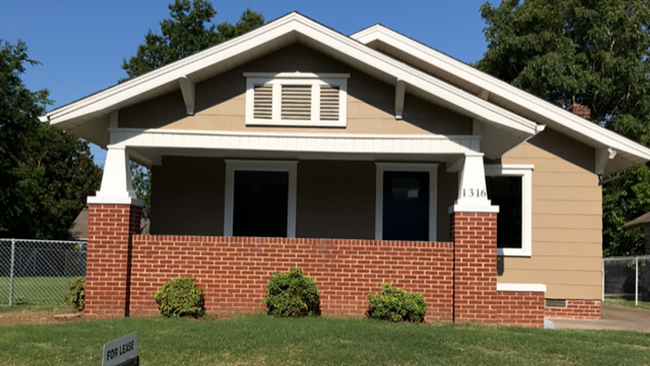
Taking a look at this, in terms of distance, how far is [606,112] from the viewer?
30453mm

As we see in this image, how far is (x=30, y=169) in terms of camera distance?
4003 cm

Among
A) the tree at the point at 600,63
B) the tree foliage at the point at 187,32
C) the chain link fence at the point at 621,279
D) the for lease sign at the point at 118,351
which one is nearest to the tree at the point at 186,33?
the tree foliage at the point at 187,32

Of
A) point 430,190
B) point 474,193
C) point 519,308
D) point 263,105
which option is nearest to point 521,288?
point 519,308

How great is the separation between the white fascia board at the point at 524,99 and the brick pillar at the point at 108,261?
639 cm

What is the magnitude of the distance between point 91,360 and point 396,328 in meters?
4.15

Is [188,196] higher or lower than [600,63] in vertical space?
lower

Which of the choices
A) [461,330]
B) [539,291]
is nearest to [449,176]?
[539,291]

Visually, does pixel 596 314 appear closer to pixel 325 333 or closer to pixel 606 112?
pixel 325 333

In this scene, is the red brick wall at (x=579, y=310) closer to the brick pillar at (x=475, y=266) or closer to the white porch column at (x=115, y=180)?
the brick pillar at (x=475, y=266)

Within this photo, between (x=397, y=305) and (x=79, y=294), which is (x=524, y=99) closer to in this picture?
(x=397, y=305)

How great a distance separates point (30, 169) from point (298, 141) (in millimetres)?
35336

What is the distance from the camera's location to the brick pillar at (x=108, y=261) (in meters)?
9.89

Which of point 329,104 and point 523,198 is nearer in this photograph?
point 329,104

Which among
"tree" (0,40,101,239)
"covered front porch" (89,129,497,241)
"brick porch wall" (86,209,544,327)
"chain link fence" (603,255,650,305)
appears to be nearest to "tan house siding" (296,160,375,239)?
"covered front porch" (89,129,497,241)
